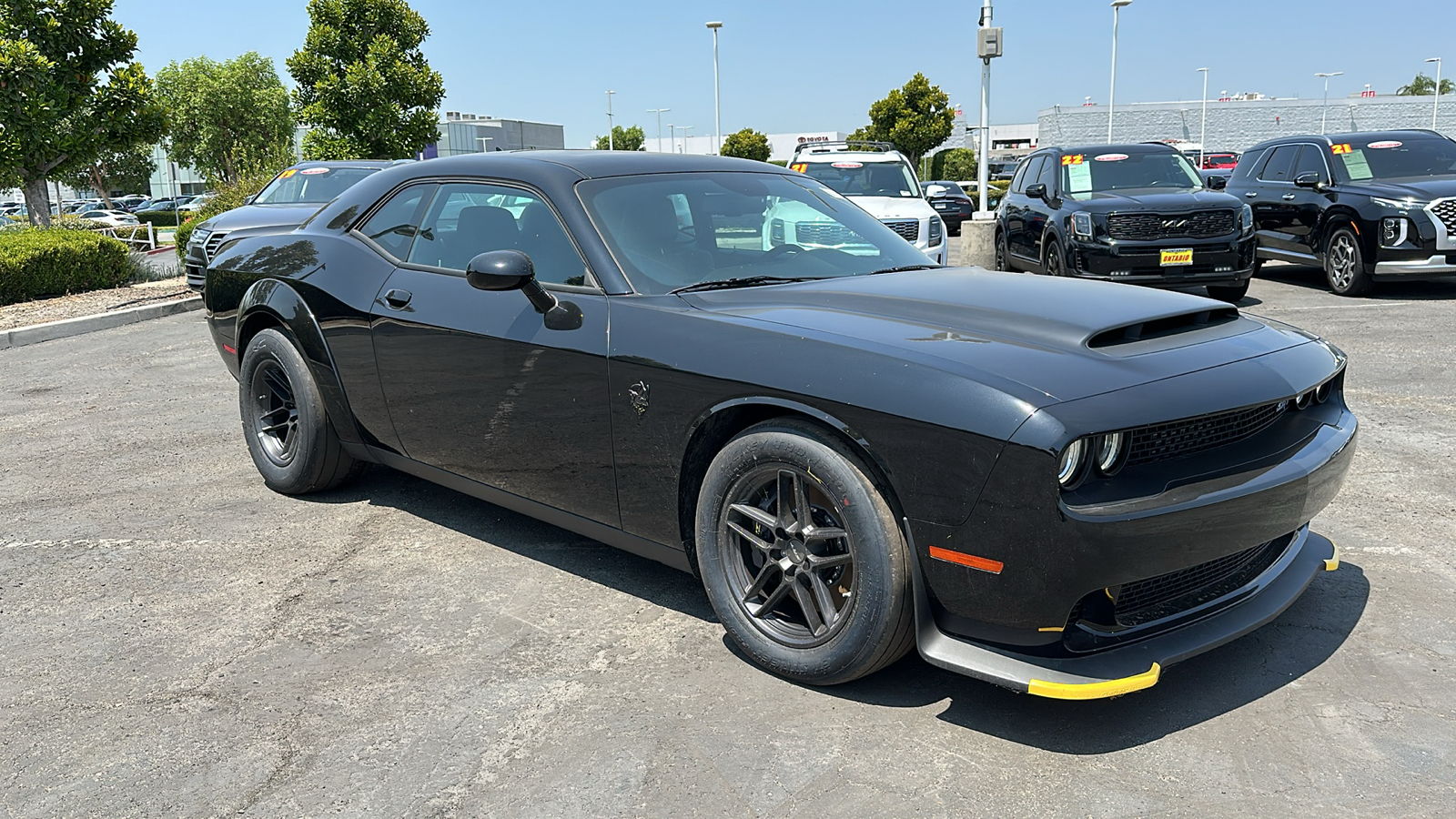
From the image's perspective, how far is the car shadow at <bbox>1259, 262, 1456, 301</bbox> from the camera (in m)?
11.3

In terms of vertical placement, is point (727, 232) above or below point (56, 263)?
above

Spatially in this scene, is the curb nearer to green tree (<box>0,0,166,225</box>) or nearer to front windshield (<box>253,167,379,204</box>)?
front windshield (<box>253,167,379,204</box>)

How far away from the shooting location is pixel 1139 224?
10.4 metres

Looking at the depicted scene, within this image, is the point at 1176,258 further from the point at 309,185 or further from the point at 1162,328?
the point at 309,185

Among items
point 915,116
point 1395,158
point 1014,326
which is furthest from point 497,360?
point 915,116

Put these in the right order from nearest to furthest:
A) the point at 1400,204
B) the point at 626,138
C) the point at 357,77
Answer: the point at 1400,204, the point at 357,77, the point at 626,138

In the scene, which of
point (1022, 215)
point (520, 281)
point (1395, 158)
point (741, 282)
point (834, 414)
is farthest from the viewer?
point (1022, 215)

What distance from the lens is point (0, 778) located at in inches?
109

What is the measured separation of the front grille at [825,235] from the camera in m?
4.15

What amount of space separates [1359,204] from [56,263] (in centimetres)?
1470

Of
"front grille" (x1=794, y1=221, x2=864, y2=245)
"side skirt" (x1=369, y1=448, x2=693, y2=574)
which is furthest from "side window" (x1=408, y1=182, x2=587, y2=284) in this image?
"front grille" (x1=794, y1=221, x2=864, y2=245)

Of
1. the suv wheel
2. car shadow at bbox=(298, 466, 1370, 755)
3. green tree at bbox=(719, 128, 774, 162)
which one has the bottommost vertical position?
car shadow at bbox=(298, 466, 1370, 755)

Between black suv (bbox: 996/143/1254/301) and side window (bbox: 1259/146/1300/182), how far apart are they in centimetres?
164

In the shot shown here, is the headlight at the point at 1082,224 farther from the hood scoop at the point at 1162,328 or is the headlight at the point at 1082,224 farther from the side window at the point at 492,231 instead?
the side window at the point at 492,231
